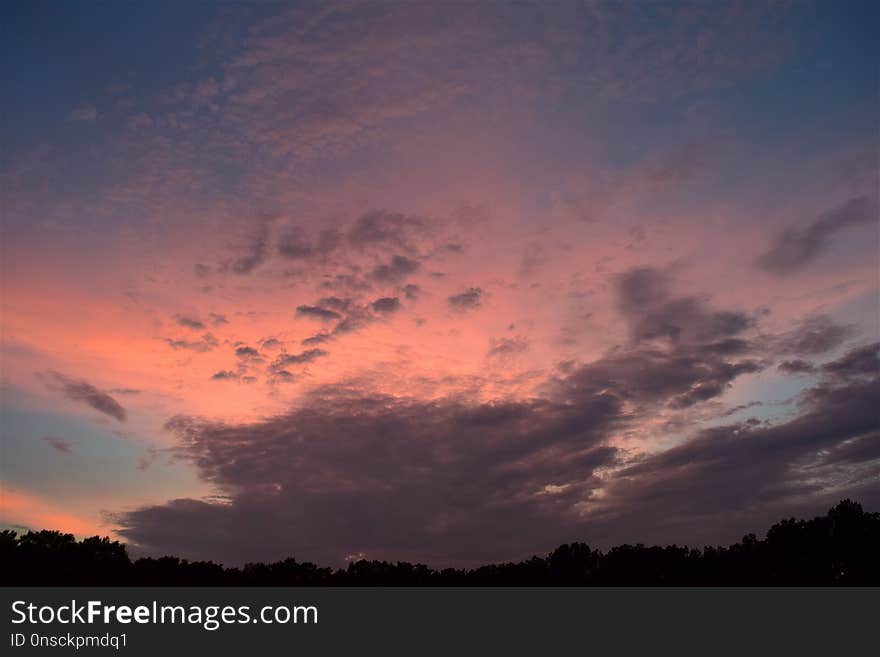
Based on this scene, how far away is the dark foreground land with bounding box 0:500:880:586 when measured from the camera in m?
102

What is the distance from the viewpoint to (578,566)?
14700 cm

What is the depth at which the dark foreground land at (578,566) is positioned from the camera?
→ 336 ft

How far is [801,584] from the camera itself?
125 metres
